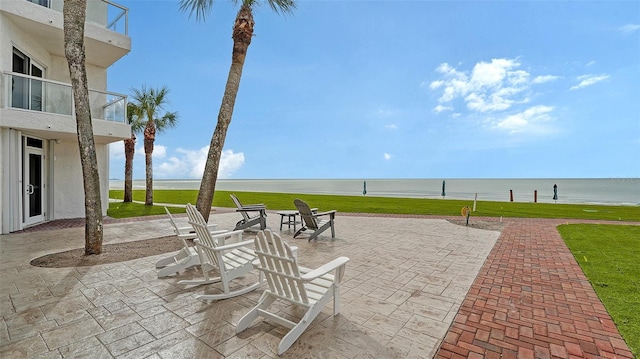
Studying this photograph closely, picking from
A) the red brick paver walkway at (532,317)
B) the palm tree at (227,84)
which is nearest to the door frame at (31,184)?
the palm tree at (227,84)

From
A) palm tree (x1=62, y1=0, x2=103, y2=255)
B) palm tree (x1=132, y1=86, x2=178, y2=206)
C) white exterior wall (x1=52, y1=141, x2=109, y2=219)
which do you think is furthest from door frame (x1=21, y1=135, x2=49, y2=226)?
palm tree (x1=132, y1=86, x2=178, y2=206)

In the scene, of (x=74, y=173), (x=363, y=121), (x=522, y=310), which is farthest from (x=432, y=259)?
(x=363, y=121)

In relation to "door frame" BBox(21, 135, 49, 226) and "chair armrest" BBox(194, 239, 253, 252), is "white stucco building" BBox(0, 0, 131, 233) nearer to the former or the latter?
"door frame" BBox(21, 135, 49, 226)

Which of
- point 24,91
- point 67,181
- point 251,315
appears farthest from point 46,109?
point 251,315

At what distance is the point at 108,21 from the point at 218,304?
1358cm

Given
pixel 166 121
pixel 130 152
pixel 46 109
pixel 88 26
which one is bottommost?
pixel 130 152

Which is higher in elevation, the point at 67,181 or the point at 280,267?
the point at 67,181

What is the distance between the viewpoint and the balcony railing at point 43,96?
851cm

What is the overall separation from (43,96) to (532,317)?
42.7 ft

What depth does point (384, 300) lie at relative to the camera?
379 centimetres

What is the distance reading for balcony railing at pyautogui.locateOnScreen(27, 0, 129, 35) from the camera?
1135 cm

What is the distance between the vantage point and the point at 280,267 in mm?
2848

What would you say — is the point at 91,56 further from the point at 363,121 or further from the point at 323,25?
the point at 363,121

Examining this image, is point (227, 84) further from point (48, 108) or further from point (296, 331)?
point (296, 331)
